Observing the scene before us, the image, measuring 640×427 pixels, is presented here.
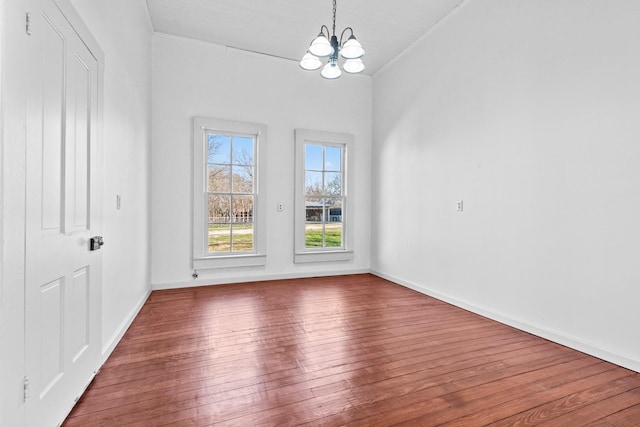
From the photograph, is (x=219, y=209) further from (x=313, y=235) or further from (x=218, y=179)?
(x=313, y=235)

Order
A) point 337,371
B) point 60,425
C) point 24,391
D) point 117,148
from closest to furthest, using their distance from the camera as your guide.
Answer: point 24,391 < point 60,425 < point 337,371 < point 117,148

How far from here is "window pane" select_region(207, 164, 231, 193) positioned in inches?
187

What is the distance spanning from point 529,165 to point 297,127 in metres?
3.27

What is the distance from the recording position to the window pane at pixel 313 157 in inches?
209

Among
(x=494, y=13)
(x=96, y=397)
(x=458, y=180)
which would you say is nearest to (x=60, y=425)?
(x=96, y=397)

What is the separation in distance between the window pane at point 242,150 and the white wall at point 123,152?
122 cm

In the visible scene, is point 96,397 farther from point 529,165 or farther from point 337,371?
point 529,165

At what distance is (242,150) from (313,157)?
115cm

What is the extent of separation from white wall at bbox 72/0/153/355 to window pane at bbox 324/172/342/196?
266 cm

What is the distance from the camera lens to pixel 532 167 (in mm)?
3008

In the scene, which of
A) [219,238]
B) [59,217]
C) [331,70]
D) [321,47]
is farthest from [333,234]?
[59,217]

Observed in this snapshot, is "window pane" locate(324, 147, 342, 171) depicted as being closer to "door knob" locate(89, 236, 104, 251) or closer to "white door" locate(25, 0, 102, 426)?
"white door" locate(25, 0, 102, 426)

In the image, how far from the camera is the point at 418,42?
451cm

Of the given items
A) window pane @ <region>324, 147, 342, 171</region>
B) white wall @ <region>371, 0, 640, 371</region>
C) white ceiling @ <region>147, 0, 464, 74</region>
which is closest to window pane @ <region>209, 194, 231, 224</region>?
window pane @ <region>324, 147, 342, 171</region>
